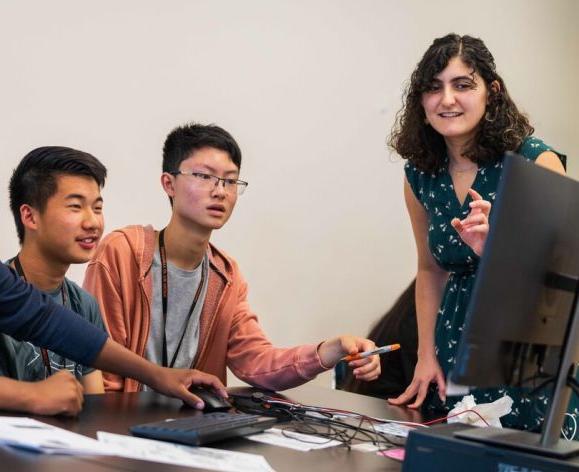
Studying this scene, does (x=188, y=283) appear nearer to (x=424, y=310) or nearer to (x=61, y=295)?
(x=61, y=295)

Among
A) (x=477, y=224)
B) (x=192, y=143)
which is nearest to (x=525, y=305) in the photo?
(x=477, y=224)

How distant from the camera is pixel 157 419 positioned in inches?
50.9

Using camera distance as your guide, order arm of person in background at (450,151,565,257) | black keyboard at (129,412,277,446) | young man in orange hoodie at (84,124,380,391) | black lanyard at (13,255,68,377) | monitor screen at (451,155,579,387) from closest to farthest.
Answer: monitor screen at (451,155,579,387) → black keyboard at (129,412,277,446) → arm of person in background at (450,151,565,257) → black lanyard at (13,255,68,377) → young man in orange hoodie at (84,124,380,391)

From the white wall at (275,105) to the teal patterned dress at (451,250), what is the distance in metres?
0.99

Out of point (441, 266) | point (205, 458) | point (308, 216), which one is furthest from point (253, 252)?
point (205, 458)

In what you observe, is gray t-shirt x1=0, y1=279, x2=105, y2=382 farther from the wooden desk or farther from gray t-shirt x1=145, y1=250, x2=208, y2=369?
gray t-shirt x1=145, y1=250, x2=208, y2=369

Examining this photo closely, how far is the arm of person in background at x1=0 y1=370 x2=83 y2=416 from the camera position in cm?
119

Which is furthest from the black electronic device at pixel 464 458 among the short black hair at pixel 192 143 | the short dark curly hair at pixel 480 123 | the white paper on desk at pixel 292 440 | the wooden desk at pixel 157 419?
the short black hair at pixel 192 143

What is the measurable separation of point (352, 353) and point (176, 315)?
0.58 m

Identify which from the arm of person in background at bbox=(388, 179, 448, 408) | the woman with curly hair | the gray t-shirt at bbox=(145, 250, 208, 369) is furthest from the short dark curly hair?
the gray t-shirt at bbox=(145, 250, 208, 369)

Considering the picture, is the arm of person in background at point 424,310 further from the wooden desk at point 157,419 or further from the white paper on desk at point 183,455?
the white paper on desk at point 183,455

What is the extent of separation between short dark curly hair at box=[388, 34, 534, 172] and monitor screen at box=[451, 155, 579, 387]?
87 centimetres

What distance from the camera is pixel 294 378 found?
185cm

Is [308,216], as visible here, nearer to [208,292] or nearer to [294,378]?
[208,292]
